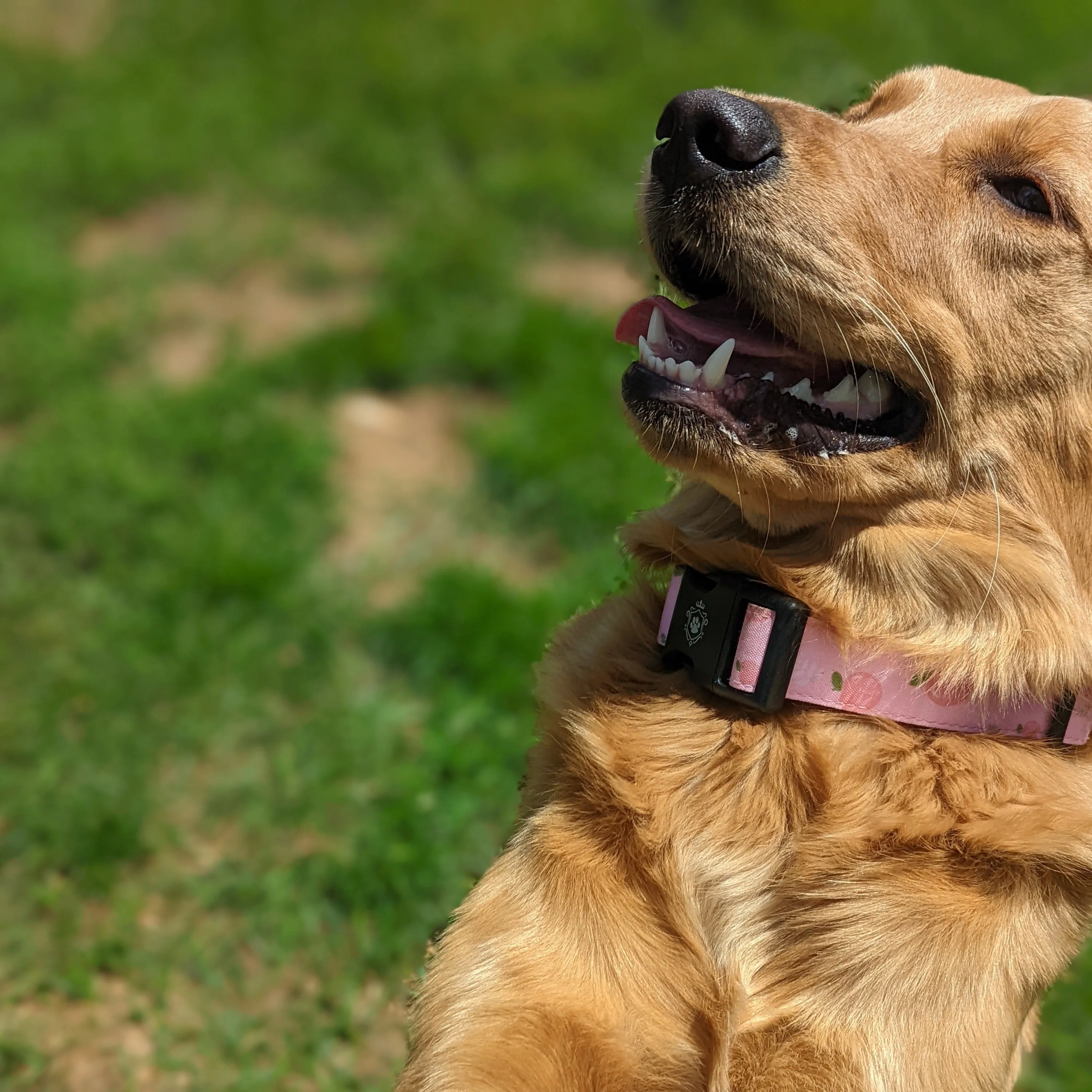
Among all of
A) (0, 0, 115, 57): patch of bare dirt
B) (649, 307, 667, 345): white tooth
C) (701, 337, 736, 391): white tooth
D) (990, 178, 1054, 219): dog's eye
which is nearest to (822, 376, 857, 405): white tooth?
(701, 337, 736, 391): white tooth

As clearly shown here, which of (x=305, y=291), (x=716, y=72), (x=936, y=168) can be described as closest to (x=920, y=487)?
(x=936, y=168)

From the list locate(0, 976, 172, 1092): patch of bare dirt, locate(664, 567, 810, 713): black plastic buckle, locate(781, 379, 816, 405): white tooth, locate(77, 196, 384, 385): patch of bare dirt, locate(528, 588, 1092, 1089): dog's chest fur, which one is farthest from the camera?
locate(77, 196, 384, 385): patch of bare dirt

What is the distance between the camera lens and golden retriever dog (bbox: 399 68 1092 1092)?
7.22ft

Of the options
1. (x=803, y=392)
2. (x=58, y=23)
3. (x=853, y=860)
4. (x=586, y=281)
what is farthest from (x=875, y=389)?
(x=58, y=23)

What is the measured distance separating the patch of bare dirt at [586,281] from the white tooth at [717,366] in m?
3.57

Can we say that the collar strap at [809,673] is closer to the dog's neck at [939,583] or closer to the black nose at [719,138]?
the dog's neck at [939,583]

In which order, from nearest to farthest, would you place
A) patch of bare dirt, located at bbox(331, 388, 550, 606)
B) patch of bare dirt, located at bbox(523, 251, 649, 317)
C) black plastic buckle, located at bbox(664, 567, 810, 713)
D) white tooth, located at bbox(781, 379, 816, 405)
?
black plastic buckle, located at bbox(664, 567, 810, 713) → white tooth, located at bbox(781, 379, 816, 405) → patch of bare dirt, located at bbox(331, 388, 550, 606) → patch of bare dirt, located at bbox(523, 251, 649, 317)

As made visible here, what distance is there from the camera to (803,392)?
2482mm

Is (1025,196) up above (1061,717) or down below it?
above

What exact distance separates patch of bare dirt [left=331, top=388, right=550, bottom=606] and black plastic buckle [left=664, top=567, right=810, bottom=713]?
214cm

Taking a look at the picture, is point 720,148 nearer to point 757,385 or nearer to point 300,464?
point 757,385

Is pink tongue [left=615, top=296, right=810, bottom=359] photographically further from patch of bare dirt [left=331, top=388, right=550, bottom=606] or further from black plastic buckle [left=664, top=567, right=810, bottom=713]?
patch of bare dirt [left=331, top=388, right=550, bottom=606]

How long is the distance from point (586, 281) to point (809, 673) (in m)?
4.29

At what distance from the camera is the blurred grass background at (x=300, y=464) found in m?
3.35
